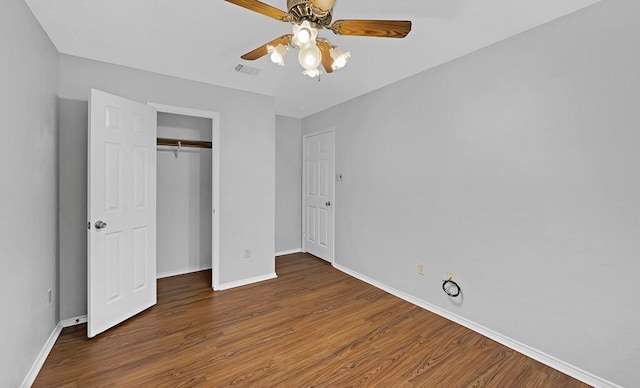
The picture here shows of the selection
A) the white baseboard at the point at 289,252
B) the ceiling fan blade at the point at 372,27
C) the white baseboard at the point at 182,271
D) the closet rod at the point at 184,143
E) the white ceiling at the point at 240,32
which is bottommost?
the white baseboard at the point at 182,271

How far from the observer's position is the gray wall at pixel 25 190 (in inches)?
59.0

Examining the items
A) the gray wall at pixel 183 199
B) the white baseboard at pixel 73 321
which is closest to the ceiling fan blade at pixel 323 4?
the gray wall at pixel 183 199

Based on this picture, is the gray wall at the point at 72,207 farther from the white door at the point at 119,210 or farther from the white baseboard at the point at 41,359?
the white door at the point at 119,210

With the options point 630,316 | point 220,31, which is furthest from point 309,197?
point 630,316

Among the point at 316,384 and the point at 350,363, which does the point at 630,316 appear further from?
the point at 316,384

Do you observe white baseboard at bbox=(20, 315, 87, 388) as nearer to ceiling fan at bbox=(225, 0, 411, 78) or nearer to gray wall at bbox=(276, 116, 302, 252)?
ceiling fan at bbox=(225, 0, 411, 78)

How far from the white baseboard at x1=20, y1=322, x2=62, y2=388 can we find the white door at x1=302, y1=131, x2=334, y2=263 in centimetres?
303

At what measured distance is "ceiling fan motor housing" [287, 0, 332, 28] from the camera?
1.22 meters

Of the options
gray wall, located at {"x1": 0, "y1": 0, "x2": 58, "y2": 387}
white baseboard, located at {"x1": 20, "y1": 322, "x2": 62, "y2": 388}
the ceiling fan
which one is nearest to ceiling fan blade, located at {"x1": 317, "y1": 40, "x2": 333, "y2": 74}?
the ceiling fan

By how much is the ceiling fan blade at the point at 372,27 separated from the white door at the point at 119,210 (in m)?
2.12

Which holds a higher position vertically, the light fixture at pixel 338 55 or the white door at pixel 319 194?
the light fixture at pixel 338 55

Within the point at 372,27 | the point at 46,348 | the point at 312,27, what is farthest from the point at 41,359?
the point at 372,27

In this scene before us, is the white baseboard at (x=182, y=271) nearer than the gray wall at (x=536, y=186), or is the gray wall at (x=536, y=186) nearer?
the gray wall at (x=536, y=186)

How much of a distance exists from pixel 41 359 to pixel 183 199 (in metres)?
2.09
